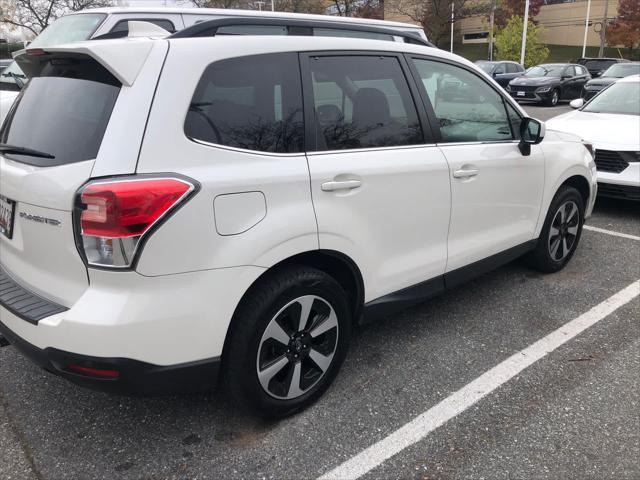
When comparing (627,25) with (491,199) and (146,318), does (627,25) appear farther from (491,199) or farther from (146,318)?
(146,318)

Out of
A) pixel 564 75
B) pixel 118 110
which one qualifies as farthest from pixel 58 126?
pixel 564 75

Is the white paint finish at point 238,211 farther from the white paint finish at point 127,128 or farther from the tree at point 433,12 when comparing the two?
the tree at point 433,12

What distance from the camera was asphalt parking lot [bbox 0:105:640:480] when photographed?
2.41 metres

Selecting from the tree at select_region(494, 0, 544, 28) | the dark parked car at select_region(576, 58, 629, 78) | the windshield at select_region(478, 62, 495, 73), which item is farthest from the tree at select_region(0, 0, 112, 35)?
the tree at select_region(494, 0, 544, 28)

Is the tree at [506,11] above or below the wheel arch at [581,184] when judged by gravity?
above

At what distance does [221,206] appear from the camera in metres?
2.21

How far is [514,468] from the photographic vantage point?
2391mm

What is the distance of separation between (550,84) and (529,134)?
681 inches

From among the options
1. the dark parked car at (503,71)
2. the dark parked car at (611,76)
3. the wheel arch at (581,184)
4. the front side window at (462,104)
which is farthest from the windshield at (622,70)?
the front side window at (462,104)

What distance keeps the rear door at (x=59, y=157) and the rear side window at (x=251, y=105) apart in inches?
8.8

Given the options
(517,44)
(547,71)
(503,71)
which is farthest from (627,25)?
(547,71)

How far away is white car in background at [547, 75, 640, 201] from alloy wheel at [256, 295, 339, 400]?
4613 mm

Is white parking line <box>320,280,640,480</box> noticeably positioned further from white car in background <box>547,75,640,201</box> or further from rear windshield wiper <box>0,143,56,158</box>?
white car in background <box>547,75,640,201</box>

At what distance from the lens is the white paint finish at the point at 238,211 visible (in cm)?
221
